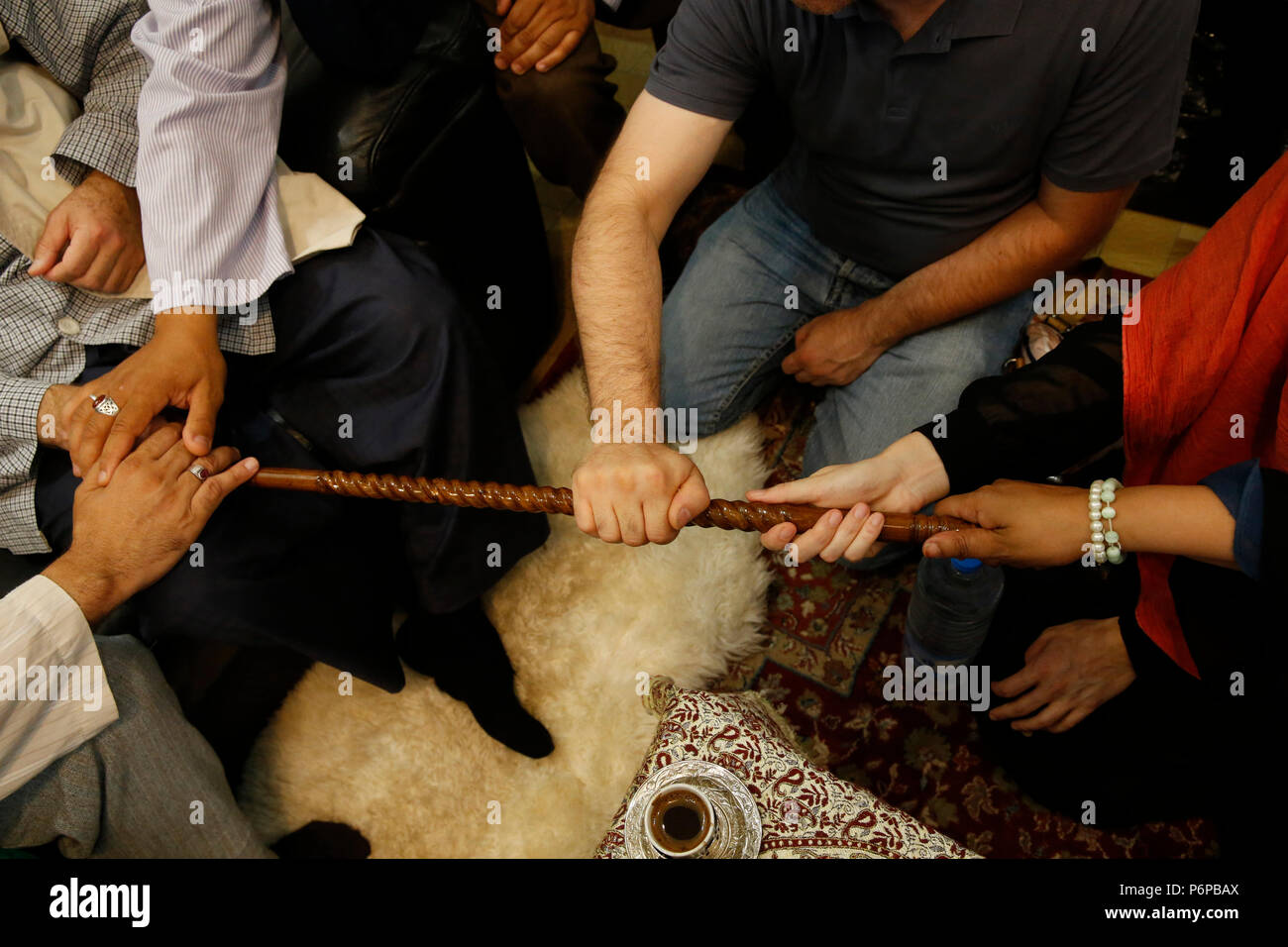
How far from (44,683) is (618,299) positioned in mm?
1018

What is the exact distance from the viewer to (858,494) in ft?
4.21

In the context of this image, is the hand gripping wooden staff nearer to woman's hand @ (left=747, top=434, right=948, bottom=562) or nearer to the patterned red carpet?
woman's hand @ (left=747, top=434, right=948, bottom=562)

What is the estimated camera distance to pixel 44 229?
4.57ft

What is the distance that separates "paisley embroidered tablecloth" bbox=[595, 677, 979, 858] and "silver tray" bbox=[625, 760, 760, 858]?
0.02 m

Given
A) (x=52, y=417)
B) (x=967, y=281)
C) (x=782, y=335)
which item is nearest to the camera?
(x=52, y=417)

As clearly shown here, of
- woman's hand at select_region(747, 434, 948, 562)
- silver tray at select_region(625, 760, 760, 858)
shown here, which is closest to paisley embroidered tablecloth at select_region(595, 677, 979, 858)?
silver tray at select_region(625, 760, 760, 858)

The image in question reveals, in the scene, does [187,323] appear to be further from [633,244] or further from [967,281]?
[967,281]

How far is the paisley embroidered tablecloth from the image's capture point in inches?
42.1

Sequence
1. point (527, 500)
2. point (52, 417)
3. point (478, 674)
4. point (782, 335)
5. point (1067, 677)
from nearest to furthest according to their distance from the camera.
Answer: point (527, 500) < point (52, 417) < point (1067, 677) < point (478, 674) < point (782, 335)

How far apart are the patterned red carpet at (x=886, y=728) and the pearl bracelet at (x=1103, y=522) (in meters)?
0.61

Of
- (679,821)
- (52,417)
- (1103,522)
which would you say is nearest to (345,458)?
(52,417)

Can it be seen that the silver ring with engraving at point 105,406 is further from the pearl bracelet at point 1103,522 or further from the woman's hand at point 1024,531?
the pearl bracelet at point 1103,522

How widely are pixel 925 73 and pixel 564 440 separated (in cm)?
106
